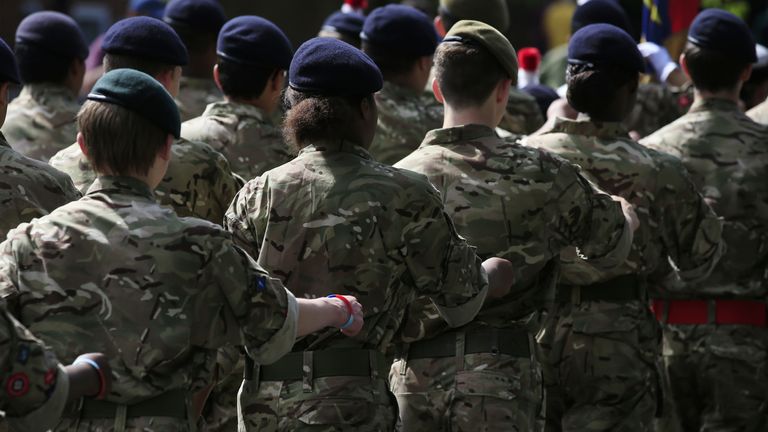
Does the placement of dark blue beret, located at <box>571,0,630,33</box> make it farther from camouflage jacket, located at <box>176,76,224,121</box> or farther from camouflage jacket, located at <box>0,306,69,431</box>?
camouflage jacket, located at <box>0,306,69,431</box>

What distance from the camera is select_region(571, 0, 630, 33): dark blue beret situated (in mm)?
9539

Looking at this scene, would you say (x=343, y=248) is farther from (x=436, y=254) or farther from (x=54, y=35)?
(x=54, y=35)

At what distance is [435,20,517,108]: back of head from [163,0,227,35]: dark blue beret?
262cm

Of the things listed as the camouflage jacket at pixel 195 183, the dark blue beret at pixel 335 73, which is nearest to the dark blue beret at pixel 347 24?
the camouflage jacket at pixel 195 183

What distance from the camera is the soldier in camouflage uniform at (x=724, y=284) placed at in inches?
307

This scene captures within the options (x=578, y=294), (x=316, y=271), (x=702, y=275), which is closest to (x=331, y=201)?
(x=316, y=271)

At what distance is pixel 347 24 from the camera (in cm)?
965

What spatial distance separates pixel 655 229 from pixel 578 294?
17.1 inches

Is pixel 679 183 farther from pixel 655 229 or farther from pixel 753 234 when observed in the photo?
pixel 753 234

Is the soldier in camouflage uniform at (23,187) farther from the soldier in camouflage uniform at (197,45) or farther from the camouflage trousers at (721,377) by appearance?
the camouflage trousers at (721,377)

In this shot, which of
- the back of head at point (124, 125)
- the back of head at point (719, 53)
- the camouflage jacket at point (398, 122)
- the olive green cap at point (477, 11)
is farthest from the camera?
the olive green cap at point (477, 11)

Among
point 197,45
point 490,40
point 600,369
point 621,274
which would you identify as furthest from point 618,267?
point 197,45

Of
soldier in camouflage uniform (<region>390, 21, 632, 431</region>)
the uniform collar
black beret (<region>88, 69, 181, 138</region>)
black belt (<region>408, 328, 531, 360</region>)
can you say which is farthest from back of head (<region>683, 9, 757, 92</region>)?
the uniform collar

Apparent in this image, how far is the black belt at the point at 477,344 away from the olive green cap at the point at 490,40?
991 millimetres
